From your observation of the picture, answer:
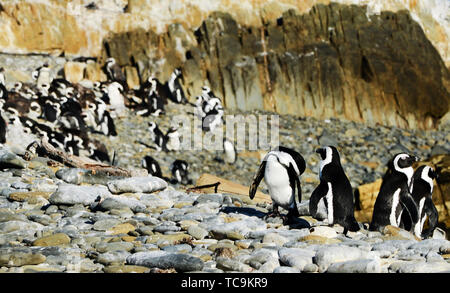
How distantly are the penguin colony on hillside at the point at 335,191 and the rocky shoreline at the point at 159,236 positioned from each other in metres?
0.23

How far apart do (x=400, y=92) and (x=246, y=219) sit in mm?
27553

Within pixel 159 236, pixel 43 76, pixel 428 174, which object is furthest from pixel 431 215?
pixel 43 76

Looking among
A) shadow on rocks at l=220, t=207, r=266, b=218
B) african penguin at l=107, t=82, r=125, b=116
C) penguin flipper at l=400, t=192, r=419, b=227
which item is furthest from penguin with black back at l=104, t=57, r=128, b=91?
penguin flipper at l=400, t=192, r=419, b=227

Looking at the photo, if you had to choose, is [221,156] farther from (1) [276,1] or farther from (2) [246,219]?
(1) [276,1]

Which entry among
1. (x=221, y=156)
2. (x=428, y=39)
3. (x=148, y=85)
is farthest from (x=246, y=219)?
(x=428, y=39)

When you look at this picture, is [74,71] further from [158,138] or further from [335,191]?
[335,191]

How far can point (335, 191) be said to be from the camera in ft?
21.6

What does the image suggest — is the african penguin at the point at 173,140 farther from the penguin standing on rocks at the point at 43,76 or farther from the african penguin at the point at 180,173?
the penguin standing on rocks at the point at 43,76

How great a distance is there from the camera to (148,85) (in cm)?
2669

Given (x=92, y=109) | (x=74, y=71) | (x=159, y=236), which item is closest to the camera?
(x=159, y=236)

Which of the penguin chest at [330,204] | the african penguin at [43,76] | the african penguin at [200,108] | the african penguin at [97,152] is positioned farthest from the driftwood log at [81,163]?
the african penguin at [43,76]

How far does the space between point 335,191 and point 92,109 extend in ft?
54.0

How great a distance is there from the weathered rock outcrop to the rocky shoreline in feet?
67.7

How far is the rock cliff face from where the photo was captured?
29.6 m
